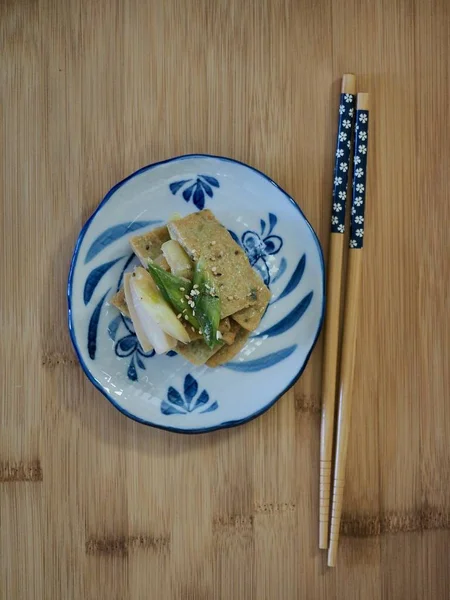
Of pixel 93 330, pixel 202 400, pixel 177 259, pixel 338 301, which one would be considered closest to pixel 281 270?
pixel 338 301

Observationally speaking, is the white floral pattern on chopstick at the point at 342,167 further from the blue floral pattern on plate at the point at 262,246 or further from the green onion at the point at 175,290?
the green onion at the point at 175,290

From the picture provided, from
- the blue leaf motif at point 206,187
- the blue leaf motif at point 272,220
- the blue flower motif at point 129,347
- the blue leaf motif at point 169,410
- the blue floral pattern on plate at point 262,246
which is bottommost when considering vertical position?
the blue leaf motif at point 169,410

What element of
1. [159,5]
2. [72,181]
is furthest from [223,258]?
[159,5]

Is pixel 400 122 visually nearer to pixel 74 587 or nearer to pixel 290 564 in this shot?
pixel 290 564

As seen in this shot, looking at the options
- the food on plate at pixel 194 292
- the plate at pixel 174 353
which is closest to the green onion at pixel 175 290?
the food on plate at pixel 194 292

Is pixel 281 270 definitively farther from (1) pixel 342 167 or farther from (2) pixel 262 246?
(1) pixel 342 167

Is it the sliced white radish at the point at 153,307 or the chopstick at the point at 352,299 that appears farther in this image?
the chopstick at the point at 352,299
